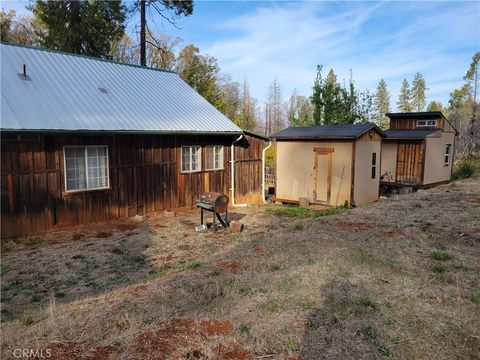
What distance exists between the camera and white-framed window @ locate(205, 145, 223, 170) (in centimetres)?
1402

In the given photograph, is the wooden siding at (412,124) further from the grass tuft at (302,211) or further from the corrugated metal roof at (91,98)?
the corrugated metal roof at (91,98)

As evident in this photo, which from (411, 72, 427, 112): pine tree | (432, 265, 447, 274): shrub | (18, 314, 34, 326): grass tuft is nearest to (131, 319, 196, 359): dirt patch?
(18, 314, 34, 326): grass tuft

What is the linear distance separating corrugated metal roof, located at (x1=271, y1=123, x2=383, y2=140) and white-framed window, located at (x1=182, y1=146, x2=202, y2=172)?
3.86 m

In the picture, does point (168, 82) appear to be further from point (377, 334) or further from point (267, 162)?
point (377, 334)

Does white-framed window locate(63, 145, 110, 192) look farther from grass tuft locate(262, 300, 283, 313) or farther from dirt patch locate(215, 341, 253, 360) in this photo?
dirt patch locate(215, 341, 253, 360)

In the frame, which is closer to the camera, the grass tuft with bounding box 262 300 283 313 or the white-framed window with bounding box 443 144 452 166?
the grass tuft with bounding box 262 300 283 313

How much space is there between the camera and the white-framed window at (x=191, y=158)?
1336 centimetres

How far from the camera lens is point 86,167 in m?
10.6

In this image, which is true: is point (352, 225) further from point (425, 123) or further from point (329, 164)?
point (425, 123)

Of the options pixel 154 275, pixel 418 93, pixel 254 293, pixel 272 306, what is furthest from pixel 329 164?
pixel 418 93

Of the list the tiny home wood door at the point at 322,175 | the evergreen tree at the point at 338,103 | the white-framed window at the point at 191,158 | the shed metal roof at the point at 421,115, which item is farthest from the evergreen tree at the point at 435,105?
the white-framed window at the point at 191,158

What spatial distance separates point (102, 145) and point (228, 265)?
6.23 meters

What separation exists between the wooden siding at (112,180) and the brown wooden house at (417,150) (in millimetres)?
8436

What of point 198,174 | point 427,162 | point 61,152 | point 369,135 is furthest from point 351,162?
point 61,152
